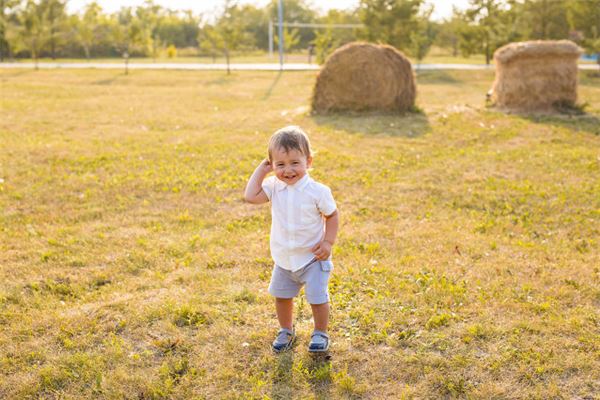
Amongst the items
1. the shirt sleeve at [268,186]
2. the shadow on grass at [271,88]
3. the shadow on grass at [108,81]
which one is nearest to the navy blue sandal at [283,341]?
the shirt sleeve at [268,186]

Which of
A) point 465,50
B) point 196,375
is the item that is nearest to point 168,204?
point 196,375

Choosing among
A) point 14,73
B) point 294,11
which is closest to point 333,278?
point 14,73

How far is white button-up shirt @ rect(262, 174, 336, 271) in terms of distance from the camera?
11.6ft

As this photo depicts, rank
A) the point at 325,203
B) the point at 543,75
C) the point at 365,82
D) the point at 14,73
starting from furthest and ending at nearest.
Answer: the point at 14,73 < the point at 365,82 < the point at 543,75 < the point at 325,203

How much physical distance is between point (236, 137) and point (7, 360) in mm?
7716

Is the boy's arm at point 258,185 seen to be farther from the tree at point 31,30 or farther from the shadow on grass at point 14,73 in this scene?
the tree at point 31,30

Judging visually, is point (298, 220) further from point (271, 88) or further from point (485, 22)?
point (485, 22)

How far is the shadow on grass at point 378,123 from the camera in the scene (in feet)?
38.7

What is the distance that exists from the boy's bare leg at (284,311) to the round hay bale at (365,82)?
35.7ft

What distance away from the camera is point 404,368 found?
3648 millimetres

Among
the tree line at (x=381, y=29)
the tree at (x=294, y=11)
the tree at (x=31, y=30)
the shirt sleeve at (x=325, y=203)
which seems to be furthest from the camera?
the tree at (x=294, y=11)

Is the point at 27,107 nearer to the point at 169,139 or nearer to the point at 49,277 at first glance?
the point at 169,139

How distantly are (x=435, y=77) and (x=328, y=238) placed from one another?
79.9 ft

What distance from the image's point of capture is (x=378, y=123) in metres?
12.8
